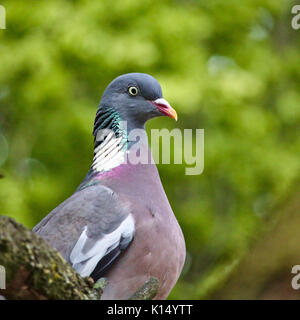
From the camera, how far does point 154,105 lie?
10.9 ft

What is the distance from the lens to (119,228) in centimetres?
280

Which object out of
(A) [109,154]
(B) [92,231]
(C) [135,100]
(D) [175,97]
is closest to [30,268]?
(B) [92,231]

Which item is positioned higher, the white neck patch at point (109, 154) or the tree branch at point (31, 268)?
the white neck patch at point (109, 154)

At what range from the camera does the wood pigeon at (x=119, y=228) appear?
9.09ft

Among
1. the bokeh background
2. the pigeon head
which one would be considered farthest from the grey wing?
the bokeh background

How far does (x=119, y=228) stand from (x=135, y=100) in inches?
32.2

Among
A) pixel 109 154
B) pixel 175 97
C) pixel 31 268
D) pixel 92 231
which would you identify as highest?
pixel 175 97

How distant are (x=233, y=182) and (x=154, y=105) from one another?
258 inches

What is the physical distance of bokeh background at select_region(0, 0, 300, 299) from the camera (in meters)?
7.52

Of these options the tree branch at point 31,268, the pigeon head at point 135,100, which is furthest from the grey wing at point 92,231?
the tree branch at point 31,268

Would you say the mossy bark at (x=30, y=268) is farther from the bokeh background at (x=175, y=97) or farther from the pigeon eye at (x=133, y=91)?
the bokeh background at (x=175, y=97)

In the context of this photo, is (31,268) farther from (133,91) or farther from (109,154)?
(133,91)
